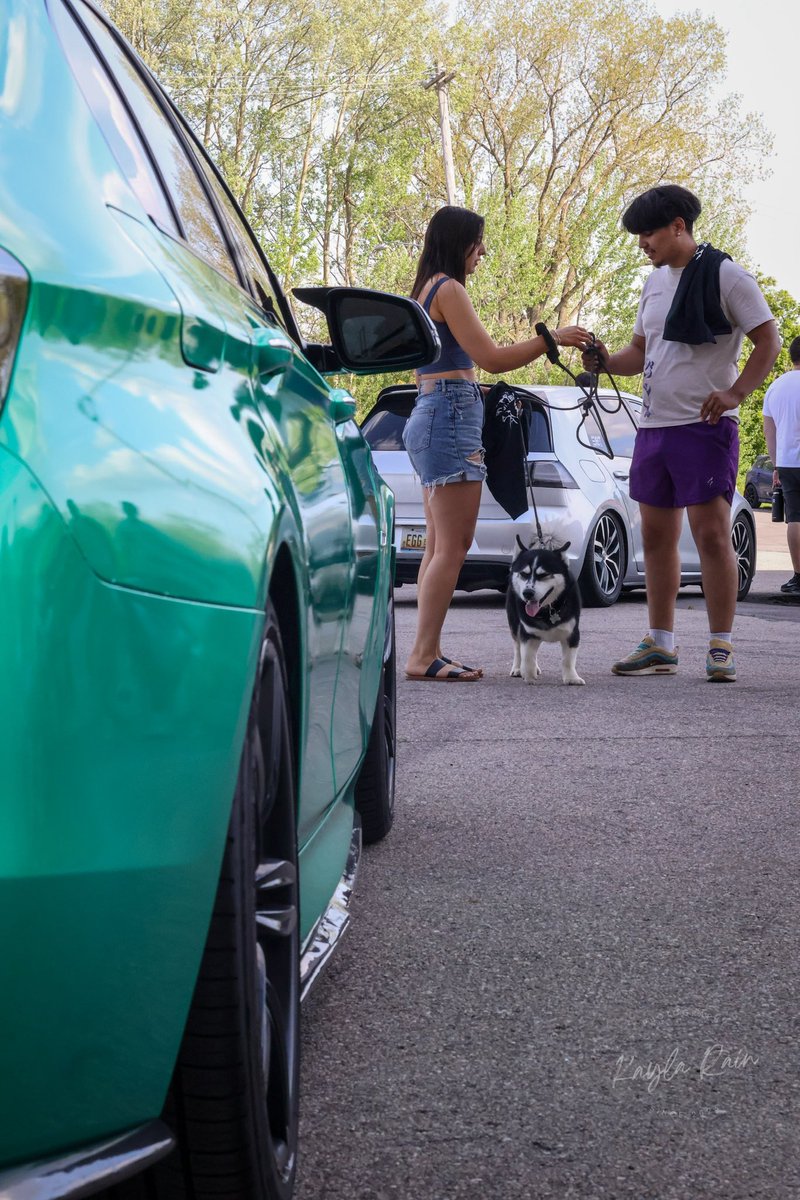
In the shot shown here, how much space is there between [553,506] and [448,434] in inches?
165

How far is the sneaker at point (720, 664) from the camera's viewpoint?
7.34 meters

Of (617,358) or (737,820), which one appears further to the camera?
(617,358)

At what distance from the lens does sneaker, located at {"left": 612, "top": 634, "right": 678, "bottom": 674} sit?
25.2 feet

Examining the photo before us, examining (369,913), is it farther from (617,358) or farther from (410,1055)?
(617,358)

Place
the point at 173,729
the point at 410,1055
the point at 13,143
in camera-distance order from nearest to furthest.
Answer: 1. the point at 173,729
2. the point at 13,143
3. the point at 410,1055

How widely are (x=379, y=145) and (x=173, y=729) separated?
3857 centimetres

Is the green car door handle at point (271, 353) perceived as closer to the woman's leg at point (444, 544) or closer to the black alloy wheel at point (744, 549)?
the woman's leg at point (444, 544)

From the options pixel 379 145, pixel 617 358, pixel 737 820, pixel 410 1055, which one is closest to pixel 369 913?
pixel 410 1055

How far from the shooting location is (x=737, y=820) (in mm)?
4242

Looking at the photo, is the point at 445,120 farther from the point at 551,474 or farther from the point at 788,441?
the point at 551,474

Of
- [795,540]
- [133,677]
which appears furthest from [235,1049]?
[795,540]

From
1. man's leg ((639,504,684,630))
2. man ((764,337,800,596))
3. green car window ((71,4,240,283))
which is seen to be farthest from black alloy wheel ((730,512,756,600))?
green car window ((71,4,240,283))

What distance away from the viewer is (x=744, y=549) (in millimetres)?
13125

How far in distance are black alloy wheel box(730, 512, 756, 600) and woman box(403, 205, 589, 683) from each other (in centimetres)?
629
